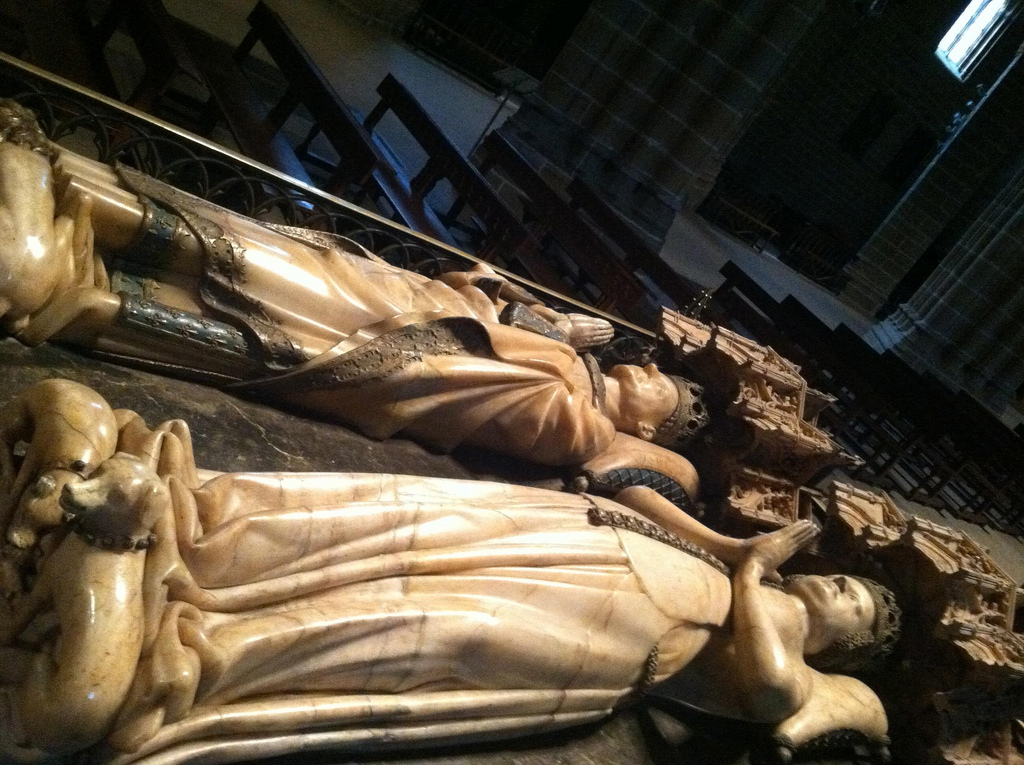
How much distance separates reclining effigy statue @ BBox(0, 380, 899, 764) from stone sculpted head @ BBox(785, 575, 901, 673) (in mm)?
175

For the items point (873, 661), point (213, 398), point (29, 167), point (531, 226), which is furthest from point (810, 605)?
point (531, 226)

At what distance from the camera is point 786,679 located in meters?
2.64

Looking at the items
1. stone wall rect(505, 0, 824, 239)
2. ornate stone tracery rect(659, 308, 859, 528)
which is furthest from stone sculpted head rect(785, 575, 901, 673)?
stone wall rect(505, 0, 824, 239)

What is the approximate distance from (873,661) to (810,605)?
492mm

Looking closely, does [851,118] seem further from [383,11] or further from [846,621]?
[846,621]

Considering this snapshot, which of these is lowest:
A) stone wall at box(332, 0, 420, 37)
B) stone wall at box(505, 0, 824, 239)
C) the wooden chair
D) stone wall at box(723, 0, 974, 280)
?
the wooden chair

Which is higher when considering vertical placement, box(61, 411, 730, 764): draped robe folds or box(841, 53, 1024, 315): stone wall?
box(841, 53, 1024, 315): stone wall

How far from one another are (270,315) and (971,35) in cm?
1884

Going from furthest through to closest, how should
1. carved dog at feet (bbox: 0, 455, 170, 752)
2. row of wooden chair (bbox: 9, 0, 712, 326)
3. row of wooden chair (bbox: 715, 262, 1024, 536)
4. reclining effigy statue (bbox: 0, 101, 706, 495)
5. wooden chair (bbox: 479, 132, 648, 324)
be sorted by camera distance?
row of wooden chair (bbox: 715, 262, 1024, 536) → wooden chair (bbox: 479, 132, 648, 324) → row of wooden chair (bbox: 9, 0, 712, 326) → reclining effigy statue (bbox: 0, 101, 706, 495) → carved dog at feet (bbox: 0, 455, 170, 752)

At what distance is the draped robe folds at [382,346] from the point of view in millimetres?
2645

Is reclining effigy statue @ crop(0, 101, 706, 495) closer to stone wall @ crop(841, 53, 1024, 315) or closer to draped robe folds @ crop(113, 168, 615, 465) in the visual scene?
draped robe folds @ crop(113, 168, 615, 465)

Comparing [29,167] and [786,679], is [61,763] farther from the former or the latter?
[786,679]

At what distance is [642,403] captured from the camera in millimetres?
3852

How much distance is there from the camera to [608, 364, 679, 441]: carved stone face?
152 inches
